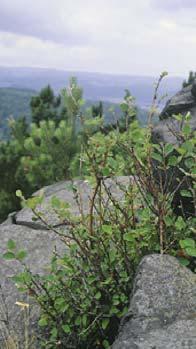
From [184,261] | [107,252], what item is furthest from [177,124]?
[184,261]

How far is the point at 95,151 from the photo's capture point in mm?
4215

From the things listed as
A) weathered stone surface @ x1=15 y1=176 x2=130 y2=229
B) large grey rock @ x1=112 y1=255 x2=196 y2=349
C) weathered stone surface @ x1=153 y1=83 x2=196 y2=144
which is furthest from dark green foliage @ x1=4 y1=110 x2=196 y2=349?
weathered stone surface @ x1=15 y1=176 x2=130 y2=229

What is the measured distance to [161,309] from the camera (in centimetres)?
319

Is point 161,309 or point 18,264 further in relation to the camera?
point 18,264

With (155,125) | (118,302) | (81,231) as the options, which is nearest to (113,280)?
(118,302)

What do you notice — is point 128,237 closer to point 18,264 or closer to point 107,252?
point 107,252

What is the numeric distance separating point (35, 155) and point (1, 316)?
537 inches

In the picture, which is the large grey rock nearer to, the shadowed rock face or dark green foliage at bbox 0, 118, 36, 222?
the shadowed rock face

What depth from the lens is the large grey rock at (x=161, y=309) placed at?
286cm

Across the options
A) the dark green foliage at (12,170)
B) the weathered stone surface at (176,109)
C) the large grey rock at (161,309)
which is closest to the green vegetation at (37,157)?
the dark green foliage at (12,170)

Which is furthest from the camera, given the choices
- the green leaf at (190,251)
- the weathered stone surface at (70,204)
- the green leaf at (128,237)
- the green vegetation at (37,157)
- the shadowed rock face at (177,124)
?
the green vegetation at (37,157)

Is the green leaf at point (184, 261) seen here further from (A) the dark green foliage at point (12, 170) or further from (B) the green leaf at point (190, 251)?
(A) the dark green foliage at point (12, 170)

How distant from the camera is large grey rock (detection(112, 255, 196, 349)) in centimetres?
286

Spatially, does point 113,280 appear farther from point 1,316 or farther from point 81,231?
point 1,316
